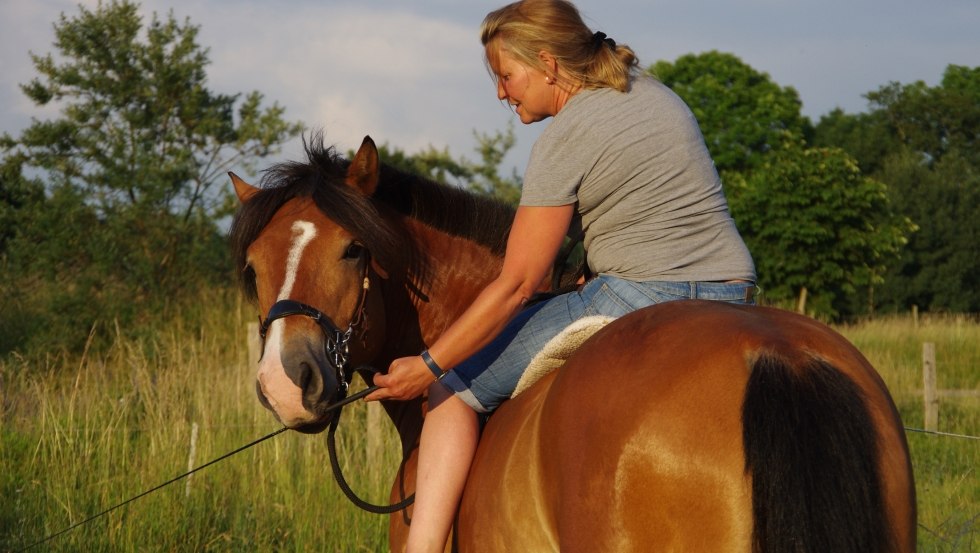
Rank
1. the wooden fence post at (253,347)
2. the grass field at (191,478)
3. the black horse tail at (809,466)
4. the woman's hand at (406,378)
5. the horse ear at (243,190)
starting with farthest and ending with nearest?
1. the wooden fence post at (253,347)
2. the grass field at (191,478)
3. the horse ear at (243,190)
4. the woman's hand at (406,378)
5. the black horse tail at (809,466)

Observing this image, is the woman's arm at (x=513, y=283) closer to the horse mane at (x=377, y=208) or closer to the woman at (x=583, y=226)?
the woman at (x=583, y=226)

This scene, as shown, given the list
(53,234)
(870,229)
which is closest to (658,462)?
(53,234)

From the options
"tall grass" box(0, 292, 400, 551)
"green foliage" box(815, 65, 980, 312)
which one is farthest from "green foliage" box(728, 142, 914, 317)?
"tall grass" box(0, 292, 400, 551)

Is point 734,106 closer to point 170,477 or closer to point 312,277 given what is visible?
point 170,477

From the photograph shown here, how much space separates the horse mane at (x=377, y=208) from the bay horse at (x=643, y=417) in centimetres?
1

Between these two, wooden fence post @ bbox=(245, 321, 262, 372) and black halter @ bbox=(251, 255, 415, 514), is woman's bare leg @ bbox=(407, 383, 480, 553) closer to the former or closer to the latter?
black halter @ bbox=(251, 255, 415, 514)

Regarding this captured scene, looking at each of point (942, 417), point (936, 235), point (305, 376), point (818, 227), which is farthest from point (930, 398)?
point (936, 235)

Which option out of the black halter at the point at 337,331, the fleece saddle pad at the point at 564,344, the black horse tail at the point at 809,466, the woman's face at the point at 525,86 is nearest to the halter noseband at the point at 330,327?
the black halter at the point at 337,331

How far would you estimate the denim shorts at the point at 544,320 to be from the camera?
2682 mm

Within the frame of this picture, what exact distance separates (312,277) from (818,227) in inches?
1015

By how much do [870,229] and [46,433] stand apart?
24906 millimetres

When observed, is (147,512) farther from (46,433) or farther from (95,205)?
(95,205)

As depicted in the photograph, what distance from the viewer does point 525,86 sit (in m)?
2.95

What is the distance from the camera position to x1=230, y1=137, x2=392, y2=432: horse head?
8.91ft
